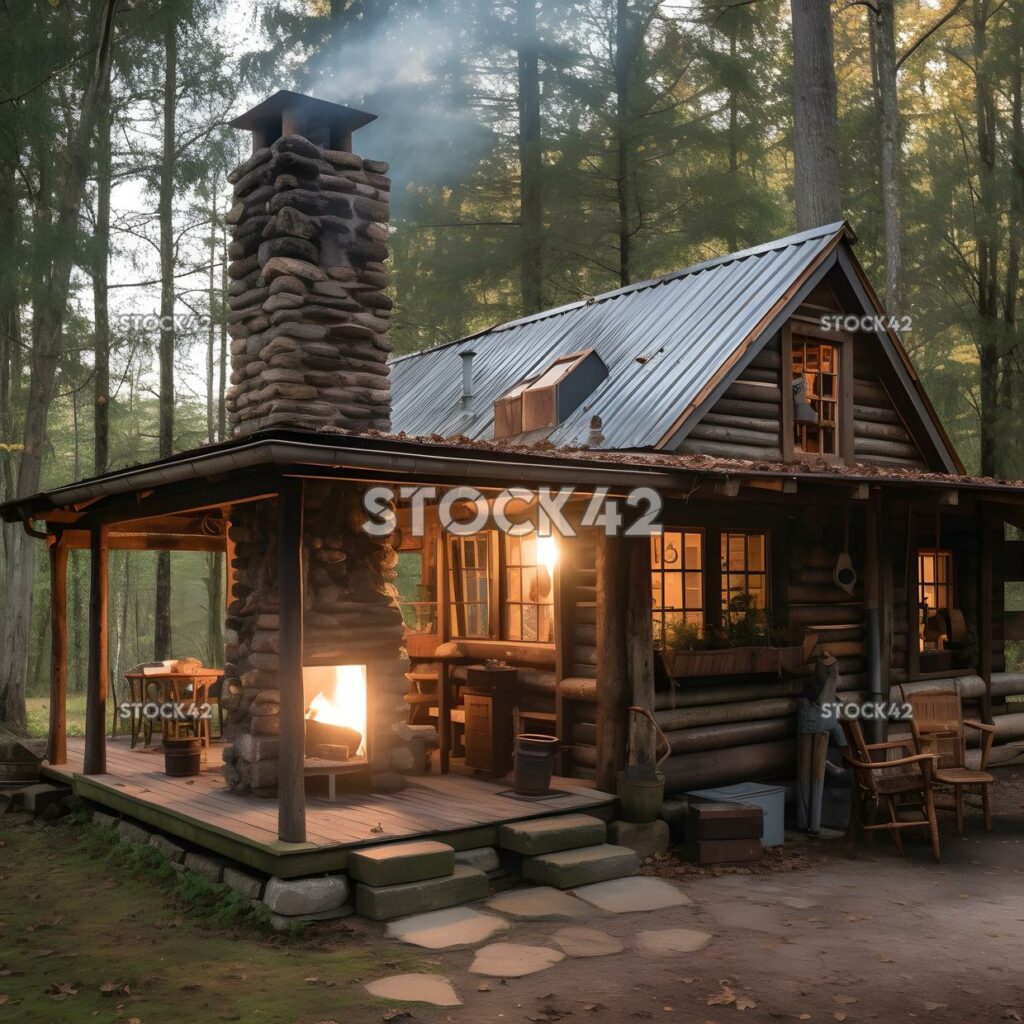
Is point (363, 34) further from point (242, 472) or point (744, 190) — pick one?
point (242, 472)

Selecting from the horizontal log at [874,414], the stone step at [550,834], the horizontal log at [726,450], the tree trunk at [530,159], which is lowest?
the stone step at [550,834]

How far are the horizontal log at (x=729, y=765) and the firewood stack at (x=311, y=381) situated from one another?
2462 millimetres

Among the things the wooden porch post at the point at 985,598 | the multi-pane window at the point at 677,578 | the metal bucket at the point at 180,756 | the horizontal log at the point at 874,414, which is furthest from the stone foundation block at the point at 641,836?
the horizontal log at the point at 874,414

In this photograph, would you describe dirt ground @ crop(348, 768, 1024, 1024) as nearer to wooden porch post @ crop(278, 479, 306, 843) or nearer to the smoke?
wooden porch post @ crop(278, 479, 306, 843)

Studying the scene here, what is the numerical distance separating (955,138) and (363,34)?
450 inches

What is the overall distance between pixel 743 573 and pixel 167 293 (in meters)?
12.4

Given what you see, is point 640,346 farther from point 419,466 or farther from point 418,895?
point 418,895

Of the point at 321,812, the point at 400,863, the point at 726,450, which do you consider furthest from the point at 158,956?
the point at 726,450

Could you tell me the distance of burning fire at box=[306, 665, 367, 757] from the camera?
965cm

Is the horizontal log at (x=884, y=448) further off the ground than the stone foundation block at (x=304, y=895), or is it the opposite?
the horizontal log at (x=884, y=448)

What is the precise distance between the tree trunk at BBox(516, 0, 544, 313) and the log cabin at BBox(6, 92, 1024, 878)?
24.1ft

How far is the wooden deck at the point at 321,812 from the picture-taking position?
736 cm

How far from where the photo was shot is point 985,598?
488 inches

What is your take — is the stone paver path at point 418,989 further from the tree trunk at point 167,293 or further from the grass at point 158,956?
the tree trunk at point 167,293
